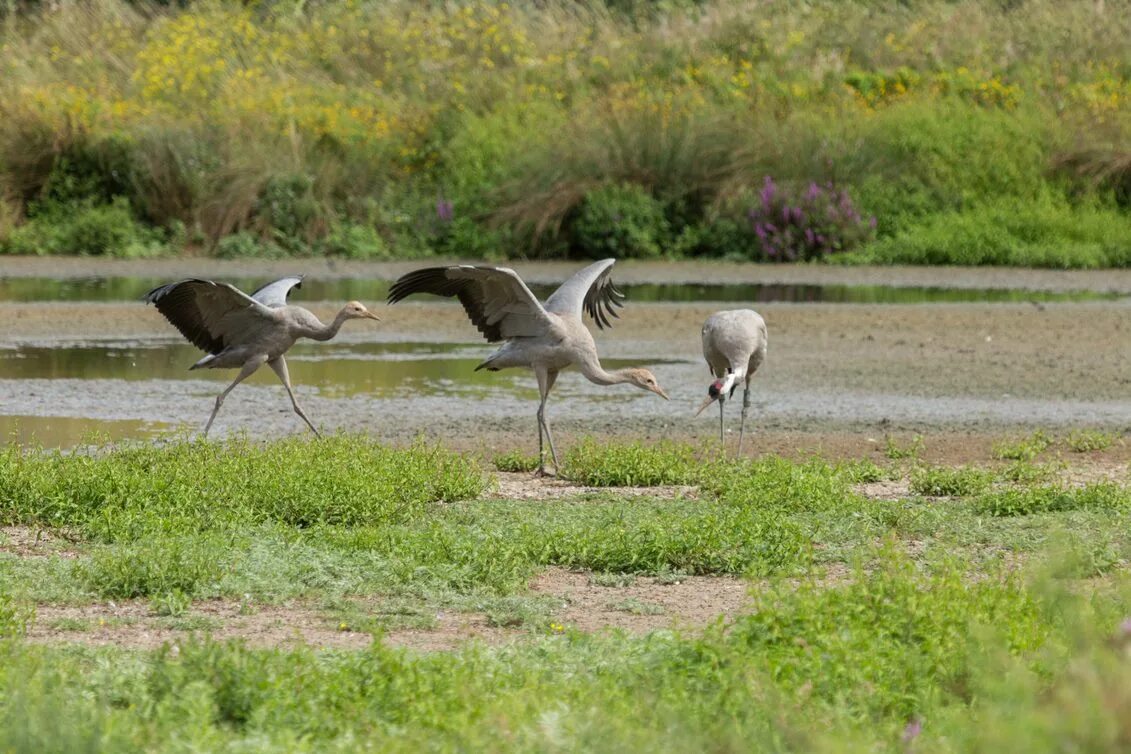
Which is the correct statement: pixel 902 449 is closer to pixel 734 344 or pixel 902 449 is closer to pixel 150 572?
pixel 734 344

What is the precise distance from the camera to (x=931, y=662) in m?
5.08

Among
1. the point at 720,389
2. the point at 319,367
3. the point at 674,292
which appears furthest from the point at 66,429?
the point at 674,292

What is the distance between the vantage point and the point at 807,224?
835 inches

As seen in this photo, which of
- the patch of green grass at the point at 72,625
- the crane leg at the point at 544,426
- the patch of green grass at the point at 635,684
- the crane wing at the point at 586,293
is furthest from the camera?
the crane wing at the point at 586,293

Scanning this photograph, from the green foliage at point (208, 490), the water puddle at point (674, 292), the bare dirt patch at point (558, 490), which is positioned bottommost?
the water puddle at point (674, 292)

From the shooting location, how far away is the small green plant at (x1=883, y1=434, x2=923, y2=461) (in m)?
10.2

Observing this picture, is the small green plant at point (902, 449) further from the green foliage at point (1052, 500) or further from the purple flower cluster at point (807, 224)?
the purple flower cluster at point (807, 224)

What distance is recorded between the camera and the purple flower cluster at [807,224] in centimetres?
2109

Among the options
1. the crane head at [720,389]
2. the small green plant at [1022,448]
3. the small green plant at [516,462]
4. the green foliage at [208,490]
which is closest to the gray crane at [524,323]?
the small green plant at [516,462]

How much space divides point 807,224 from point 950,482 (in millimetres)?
12608

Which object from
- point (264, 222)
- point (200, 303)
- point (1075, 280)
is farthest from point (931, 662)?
point (264, 222)

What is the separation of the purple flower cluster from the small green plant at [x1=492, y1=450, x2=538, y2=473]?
1172 cm

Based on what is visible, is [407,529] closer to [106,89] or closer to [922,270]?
[922,270]

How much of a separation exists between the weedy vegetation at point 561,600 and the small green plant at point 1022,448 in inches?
33.2
